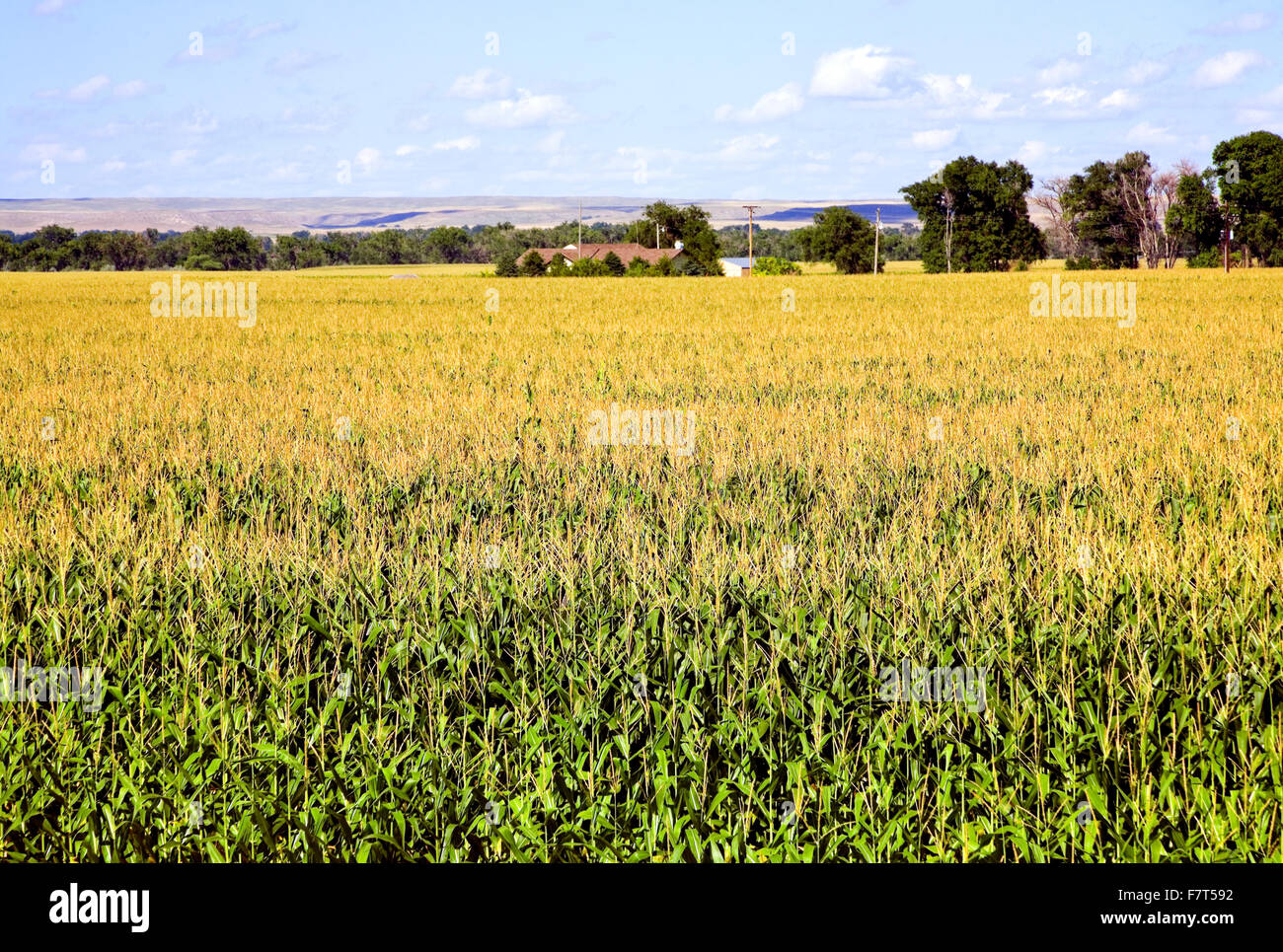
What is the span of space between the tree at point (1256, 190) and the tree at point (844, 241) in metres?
27.9

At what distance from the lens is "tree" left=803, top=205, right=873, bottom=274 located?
310ft

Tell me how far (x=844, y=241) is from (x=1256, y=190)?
105 feet

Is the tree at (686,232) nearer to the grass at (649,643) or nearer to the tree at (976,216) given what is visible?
the tree at (976,216)

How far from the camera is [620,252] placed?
4240 inches

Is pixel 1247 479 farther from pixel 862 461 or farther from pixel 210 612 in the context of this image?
pixel 210 612

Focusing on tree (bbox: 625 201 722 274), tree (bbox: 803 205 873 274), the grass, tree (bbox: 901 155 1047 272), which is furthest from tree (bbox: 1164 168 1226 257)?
the grass

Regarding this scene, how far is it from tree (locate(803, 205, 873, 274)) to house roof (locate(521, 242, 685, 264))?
486 inches

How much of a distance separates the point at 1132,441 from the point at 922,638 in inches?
223

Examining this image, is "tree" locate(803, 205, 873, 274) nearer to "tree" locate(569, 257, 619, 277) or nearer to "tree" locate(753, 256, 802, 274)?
"tree" locate(753, 256, 802, 274)

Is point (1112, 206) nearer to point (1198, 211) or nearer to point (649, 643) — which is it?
point (1198, 211)

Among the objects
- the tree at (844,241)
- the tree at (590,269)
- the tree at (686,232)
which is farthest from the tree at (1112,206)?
the tree at (590,269)

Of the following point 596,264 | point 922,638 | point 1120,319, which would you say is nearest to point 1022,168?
point 596,264

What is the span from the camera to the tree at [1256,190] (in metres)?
73.4
